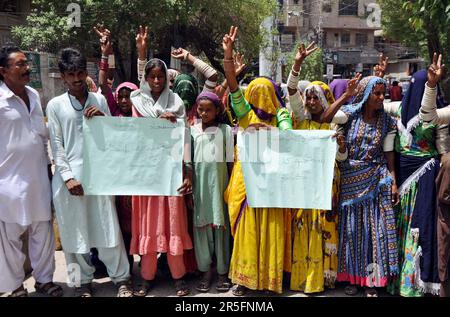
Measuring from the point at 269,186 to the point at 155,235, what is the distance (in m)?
0.98

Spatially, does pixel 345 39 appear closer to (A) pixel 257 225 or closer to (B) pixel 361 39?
(B) pixel 361 39

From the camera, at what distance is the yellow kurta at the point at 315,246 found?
131 inches

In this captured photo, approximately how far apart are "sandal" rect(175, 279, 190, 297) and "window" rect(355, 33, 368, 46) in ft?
152


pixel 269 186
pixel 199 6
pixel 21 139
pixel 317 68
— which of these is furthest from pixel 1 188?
pixel 317 68

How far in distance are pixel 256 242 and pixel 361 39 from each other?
4664 cm

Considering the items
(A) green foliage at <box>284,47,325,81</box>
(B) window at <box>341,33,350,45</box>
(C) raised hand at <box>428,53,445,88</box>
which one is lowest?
(C) raised hand at <box>428,53,445,88</box>

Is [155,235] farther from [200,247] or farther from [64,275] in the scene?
[64,275]

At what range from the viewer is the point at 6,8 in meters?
20.5

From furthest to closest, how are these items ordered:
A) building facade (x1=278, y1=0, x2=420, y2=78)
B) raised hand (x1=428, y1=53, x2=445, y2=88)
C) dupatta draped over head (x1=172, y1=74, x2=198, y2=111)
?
building facade (x1=278, y1=0, x2=420, y2=78)
dupatta draped over head (x1=172, y1=74, x2=198, y2=111)
raised hand (x1=428, y1=53, x2=445, y2=88)

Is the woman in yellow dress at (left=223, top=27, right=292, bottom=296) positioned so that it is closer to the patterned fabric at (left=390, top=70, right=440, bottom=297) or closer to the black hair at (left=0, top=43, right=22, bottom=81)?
the patterned fabric at (left=390, top=70, right=440, bottom=297)

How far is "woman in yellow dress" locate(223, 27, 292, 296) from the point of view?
10.7ft

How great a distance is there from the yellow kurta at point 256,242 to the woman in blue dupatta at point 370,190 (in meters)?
0.54

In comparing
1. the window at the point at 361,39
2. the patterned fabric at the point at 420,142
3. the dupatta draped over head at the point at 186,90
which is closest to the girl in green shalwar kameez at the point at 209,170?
the dupatta draped over head at the point at 186,90

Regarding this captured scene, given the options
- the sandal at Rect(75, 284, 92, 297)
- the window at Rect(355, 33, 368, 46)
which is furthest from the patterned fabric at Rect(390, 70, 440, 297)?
the window at Rect(355, 33, 368, 46)
